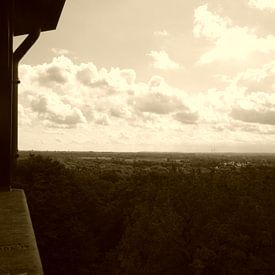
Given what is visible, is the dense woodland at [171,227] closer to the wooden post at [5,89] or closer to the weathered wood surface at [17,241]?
the wooden post at [5,89]

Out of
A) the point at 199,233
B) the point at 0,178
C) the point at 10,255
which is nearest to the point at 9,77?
the point at 0,178

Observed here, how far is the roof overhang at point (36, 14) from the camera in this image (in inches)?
139

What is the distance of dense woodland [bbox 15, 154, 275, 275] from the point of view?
78.9ft

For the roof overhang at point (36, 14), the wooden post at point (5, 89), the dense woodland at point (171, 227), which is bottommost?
the dense woodland at point (171, 227)

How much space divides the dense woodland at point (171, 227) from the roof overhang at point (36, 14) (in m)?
21.0

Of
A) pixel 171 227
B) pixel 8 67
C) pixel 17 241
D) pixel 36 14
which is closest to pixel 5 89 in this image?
pixel 8 67

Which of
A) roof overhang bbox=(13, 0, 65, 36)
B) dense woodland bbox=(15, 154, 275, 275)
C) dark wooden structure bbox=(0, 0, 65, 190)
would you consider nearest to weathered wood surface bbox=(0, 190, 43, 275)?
dark wooden structure bbox=(0, 0, 65, 190)

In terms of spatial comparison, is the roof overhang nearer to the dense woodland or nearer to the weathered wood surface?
the weathered wood surface

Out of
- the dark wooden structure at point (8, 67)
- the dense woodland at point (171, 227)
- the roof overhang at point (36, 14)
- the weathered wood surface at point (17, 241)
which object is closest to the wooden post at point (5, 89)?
the dark wooden structure at point (8, 67)

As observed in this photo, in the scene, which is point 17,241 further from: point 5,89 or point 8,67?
point 8,67

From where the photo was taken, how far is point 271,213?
2758 centimetres

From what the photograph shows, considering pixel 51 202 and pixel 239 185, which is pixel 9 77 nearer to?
pixel 51 202

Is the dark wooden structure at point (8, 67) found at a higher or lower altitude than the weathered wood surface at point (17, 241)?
higher

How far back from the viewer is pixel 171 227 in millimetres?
25797
